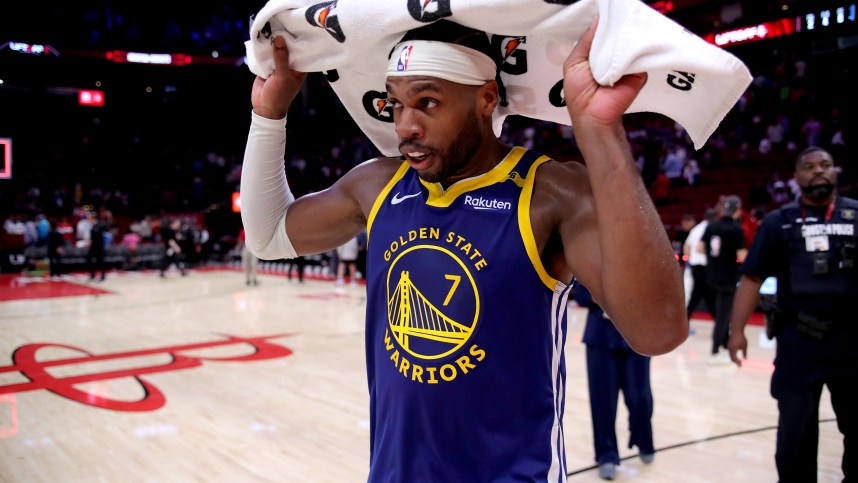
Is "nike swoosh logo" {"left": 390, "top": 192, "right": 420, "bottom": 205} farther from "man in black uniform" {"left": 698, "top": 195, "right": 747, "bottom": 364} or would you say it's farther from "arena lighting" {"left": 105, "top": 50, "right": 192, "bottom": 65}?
"arena lighting" {"left": 105, "top": 50, "right": 192, "bottom": 65}

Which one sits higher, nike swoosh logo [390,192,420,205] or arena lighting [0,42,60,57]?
arena lighting [0,42,60,57]

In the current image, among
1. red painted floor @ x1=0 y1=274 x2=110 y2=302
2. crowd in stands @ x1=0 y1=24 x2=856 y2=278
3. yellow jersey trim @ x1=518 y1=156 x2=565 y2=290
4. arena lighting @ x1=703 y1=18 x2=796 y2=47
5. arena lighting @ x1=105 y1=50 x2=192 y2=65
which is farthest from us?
arena lighting @ x1=105 y1=50 x2=192 y2=65

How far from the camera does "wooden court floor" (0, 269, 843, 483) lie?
429 cm

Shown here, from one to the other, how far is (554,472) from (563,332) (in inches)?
11.7

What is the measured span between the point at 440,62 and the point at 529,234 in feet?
1.26

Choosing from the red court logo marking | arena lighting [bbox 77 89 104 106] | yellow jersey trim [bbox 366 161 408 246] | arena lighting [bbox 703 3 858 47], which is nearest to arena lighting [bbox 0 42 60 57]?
arena lighting [bbox 77 89 104 106]

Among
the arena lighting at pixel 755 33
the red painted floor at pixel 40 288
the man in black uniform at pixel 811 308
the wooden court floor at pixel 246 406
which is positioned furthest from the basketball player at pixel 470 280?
the arena lighting at pixel 755 33

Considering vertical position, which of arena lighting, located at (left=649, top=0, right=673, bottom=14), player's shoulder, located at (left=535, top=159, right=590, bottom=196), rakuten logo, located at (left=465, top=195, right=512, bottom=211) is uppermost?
arena lighting, located at (left=649, top=0, right=673, bottom=14)

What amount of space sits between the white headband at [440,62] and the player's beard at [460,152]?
0.08 meters

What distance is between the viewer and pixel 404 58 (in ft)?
4.63

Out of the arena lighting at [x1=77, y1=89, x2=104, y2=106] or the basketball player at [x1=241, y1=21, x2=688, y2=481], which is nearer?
the basketball player at [x1=241, y1=21, x2=688, y2=481]

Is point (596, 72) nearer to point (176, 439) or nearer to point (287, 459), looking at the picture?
point (287, 459)

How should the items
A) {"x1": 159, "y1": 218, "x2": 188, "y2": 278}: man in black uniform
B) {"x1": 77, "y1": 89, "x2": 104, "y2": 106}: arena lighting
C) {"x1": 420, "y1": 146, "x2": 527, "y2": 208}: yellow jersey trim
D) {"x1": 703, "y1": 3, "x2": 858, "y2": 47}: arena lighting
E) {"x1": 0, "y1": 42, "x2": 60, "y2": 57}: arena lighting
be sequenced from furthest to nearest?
{"x1": 77, "y1": 89, "x2": 104, "y2": 106}: arena lighting → {"x1": 0, "y1": 42, "x2": 60, "y2": 57}: arena lighting → {"x1": 159, "y1": 218, "x2": 188, "y2": 278}: man in black uniform → {"x1": 703, "y1": 3, "x2": 858, "y2": 47}: arena lighting → {"x1": 420, "y1": 146, "x2": 527, "y2": 208}: yellow jersey trim

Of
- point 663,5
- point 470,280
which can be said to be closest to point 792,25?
point 663,5
